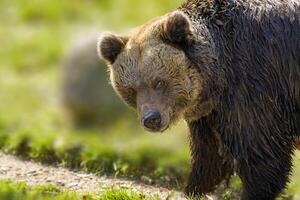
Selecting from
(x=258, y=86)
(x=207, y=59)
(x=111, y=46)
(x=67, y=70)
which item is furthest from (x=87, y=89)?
(x=258, y=86)

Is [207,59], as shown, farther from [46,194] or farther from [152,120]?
[46,194]

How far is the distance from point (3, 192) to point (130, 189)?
1.74m

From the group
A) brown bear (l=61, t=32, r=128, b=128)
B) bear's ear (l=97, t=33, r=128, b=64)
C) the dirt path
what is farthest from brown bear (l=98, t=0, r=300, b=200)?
brown bear (l=61, t=32, r=128, b=128)

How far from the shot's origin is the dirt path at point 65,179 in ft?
36.1

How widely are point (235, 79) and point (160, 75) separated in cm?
83

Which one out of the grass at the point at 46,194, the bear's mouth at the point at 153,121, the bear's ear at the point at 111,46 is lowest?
the grass at the point at 46,194

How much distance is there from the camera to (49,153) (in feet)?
41.4

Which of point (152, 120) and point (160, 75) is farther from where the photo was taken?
point (160, 75)

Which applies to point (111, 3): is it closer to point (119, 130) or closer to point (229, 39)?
point (119, 130)

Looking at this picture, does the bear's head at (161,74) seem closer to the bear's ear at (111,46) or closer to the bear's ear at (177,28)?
the bear's ear at (177,28)

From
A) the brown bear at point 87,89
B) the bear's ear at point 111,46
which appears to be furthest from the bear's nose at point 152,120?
the brown bear at point 87,89

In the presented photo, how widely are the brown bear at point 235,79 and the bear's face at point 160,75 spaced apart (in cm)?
1

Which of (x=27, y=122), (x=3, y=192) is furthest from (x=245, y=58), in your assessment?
(x=27, y=122)

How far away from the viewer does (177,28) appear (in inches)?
401
